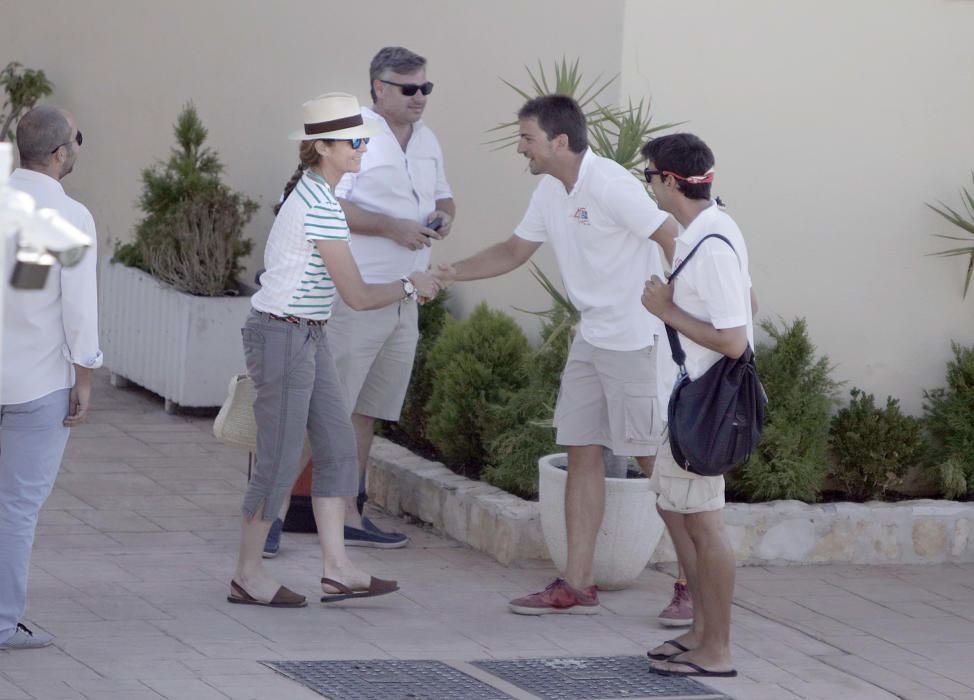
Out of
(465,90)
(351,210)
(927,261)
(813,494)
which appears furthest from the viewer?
(465,90)

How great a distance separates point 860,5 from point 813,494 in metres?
2.31

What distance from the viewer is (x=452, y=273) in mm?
6109

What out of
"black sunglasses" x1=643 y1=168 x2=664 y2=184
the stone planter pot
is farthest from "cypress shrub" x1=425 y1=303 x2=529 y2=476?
"black sunglasses" x1=643 y1=168 x2=664 y2=184

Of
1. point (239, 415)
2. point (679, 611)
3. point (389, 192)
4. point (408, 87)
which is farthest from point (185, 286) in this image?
point (679, 611)

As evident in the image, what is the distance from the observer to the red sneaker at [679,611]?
580 centimetres

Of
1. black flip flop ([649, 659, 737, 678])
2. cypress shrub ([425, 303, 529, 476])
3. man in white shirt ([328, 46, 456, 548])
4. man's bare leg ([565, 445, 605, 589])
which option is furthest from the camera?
cypress shrub ([425, 303, 529, 476])

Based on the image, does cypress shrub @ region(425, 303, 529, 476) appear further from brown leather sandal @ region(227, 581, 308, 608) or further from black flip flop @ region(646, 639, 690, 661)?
black flip flop @ region(646, 639, 690, 661)

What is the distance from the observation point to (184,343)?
358 inches

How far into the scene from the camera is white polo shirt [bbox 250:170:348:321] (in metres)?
5.48

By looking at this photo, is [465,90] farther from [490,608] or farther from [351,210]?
[490,608]

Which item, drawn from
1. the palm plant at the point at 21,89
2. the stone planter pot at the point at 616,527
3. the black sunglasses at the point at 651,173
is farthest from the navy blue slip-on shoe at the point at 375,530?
the palm plant at the point at 21,89

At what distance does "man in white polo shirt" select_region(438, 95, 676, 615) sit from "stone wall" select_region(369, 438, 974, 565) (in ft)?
2.23

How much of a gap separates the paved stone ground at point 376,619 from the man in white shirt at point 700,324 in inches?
8.3

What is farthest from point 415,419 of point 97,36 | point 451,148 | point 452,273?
point 97,36
